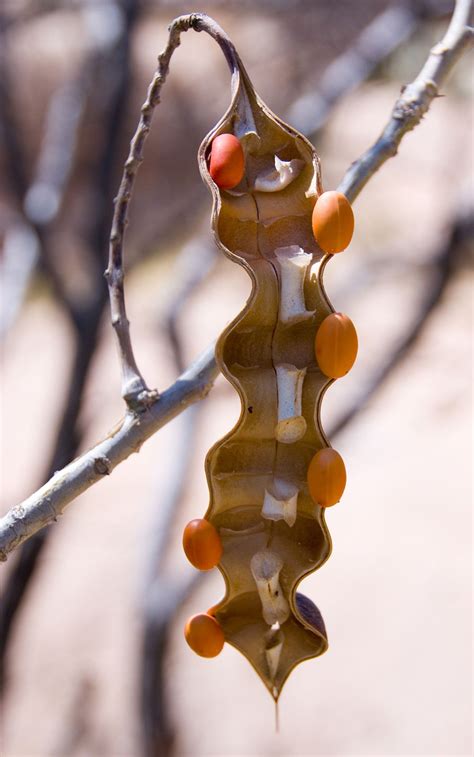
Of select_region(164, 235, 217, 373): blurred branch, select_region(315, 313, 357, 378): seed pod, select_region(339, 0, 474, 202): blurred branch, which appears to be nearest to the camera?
select_region(315, 313, 357, 378): seed pod

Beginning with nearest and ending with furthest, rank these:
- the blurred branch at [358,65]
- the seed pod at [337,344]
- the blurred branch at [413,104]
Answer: the seed pod at [337,344] → the blurred branch at [413,104] → the blurred branch at [358,65]

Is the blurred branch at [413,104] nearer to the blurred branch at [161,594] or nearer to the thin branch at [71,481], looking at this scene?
the thin branch at [71,481]

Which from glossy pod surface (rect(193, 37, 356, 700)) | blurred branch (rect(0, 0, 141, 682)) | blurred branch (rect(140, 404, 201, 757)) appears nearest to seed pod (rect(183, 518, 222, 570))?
glossy pod surface (rect(193, 37, 356, 700))

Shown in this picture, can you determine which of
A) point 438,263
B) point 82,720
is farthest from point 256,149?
point 82,720

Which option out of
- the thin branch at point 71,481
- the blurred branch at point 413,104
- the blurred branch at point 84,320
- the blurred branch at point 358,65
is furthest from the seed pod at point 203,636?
the blurred branch at point 358,65

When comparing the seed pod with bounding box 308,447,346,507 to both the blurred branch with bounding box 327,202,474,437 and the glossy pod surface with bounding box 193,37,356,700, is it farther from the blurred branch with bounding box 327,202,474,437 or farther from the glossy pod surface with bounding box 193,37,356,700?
the blurred branch with bounding box 327,202,474,437

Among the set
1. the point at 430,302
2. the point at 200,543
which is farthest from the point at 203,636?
the point at 430,302

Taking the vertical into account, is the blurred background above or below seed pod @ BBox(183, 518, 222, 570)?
above
